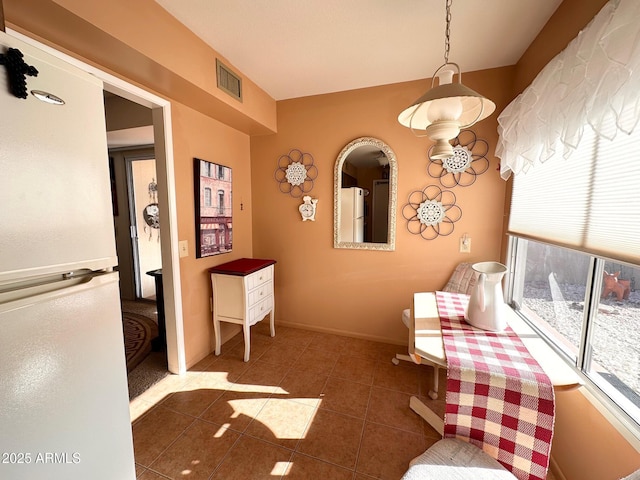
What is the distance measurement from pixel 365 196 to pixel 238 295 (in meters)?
1.53

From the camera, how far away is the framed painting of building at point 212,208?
217 centimetres

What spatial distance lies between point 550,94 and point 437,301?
Result: 1.30 m

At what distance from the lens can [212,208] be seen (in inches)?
91.1

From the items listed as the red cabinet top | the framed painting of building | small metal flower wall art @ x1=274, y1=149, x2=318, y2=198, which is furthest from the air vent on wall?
the red cabinet top

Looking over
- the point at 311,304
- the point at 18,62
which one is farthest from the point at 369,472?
the point at 18,62

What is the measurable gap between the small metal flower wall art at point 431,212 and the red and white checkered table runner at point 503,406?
4.22ft

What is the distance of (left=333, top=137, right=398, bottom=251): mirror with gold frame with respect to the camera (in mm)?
2424

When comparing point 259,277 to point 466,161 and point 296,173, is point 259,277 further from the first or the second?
point 466,161

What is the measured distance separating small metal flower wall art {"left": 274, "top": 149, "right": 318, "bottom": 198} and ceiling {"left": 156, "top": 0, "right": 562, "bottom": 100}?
72cm

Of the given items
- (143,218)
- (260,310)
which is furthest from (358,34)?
(143,218)

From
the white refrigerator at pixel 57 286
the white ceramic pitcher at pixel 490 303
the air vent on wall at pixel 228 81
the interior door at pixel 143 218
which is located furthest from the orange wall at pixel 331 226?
the white refrigerator at pixel 57 286

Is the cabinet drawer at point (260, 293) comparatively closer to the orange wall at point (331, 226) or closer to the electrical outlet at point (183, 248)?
the orange wall at point (331, 226)

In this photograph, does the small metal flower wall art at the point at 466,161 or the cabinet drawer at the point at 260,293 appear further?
the cabinet drawer at the point at 260,293

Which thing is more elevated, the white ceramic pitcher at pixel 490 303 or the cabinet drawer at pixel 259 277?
the white ceramic pitcher at pixel 490 303
